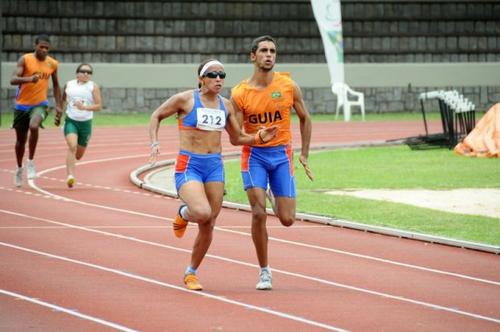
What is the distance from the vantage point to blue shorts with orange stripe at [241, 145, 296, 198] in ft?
37.0

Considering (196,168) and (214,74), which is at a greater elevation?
(214,74)

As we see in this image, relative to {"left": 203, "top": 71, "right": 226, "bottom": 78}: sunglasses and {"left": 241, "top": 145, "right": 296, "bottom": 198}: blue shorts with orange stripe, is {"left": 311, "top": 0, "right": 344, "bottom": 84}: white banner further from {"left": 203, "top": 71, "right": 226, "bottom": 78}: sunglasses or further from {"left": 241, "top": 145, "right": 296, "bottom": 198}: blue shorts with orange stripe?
{"left": 203, "top": 71, "right": 226, "bottom": 78}: sunglasses

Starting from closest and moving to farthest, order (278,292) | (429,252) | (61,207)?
(278,292) → (429,252) → (61,207)

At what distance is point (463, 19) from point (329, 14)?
1040 centimetres

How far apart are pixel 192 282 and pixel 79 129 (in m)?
9.27

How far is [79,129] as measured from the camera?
64.8 feet

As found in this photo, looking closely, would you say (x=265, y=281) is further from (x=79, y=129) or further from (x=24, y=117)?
(x=24, y=117)

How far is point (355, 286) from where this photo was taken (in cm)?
1130

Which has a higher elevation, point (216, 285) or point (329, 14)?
point (329, 14)

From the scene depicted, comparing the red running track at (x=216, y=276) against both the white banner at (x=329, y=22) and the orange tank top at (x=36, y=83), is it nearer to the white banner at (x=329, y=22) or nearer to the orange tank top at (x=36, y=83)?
the orange tank top at (x=36, y=83)

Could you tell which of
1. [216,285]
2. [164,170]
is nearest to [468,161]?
[164,170]

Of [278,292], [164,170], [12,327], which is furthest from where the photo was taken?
[164,170]

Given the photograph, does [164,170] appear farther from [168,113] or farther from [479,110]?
[479,110]

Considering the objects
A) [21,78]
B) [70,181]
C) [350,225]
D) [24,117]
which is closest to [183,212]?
[350,225]
